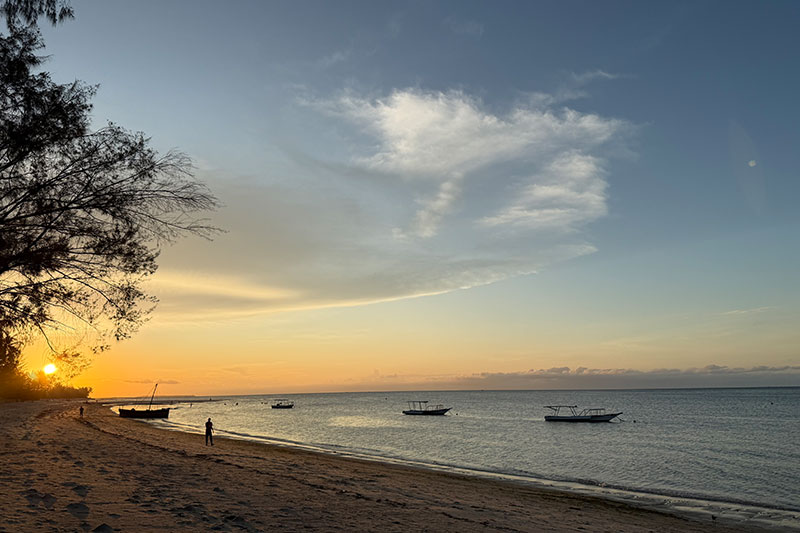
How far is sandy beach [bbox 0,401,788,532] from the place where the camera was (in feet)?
38.9

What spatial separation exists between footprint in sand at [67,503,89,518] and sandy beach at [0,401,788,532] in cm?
2

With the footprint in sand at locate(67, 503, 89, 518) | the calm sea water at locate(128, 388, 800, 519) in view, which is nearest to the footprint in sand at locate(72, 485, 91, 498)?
the footprint in sand at locate(67, 503, 89, 518)

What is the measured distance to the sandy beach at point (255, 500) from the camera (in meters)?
11.9

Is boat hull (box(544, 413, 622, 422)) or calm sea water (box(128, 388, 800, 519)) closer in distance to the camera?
calm sea water (box(128, 388, 800, 519))

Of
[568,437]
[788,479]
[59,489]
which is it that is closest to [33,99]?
[59,489]

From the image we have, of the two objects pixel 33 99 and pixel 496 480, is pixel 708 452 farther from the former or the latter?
pixel 33 99

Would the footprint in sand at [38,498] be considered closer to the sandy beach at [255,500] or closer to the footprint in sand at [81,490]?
the sandy beach at [255,500]

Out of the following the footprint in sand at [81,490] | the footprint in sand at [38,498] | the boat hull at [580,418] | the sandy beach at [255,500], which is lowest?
the boat hull at [580,418]

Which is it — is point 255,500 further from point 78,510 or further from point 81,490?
point 78,510

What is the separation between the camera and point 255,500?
51.0 ft

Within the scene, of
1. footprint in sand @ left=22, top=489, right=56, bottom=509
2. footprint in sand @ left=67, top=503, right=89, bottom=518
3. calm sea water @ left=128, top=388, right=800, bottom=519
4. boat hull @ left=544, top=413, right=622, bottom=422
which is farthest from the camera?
boat hull @ left=544, top=413, right=622, bottom=422

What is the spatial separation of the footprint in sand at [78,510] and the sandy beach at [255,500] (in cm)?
2

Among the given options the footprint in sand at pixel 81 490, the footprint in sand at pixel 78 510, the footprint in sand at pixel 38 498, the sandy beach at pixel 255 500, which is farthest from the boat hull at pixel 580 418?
the footprint in sand at pixel 78 510

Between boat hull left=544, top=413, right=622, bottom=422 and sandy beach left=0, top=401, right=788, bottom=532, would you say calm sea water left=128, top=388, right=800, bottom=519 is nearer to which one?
sandy beach left=0, top=401, right=788, bottom=532
